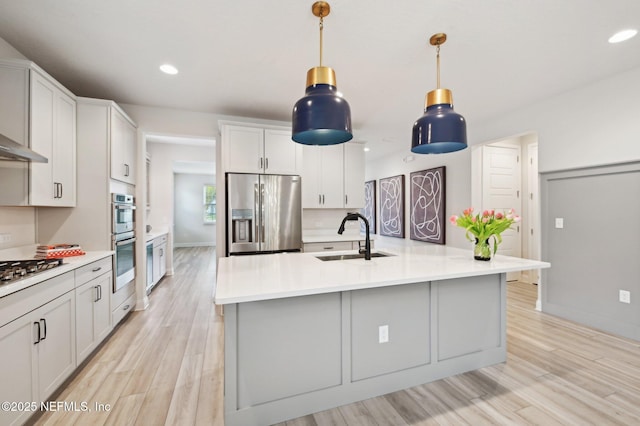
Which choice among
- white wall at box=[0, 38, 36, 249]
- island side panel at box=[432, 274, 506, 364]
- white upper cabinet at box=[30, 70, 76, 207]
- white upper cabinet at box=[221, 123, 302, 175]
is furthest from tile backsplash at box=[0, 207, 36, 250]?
island side panel at box=[432, 274, 506, 364]

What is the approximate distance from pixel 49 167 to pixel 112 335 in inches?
68.7

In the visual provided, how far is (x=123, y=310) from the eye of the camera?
3.20 metres

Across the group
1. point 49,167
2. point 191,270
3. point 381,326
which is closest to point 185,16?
point 49,167

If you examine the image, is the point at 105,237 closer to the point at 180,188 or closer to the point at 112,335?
the point at 112,335

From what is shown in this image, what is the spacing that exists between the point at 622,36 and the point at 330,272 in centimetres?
295

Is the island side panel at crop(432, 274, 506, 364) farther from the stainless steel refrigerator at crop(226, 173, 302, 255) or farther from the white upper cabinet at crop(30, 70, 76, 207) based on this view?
the white upper cabinet at crop(30, 70, 76, 207)

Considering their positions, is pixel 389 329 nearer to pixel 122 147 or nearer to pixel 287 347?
pixel 287 347

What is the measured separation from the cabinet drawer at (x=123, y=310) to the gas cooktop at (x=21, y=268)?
1.18m

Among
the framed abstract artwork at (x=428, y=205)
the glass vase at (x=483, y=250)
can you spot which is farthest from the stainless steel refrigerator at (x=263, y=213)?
the framed abstract artwork at (x=428, y=205)

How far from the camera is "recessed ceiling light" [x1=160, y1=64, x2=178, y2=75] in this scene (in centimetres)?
268

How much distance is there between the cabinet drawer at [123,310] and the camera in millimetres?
2933

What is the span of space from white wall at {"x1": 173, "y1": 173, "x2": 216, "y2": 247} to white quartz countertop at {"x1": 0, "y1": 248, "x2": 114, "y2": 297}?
739cm

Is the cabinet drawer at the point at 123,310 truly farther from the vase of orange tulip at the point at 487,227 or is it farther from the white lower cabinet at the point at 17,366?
the vase of orange tulip at the point at 487,227

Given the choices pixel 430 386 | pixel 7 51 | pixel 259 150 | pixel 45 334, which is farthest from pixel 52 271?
pixel 430 386
